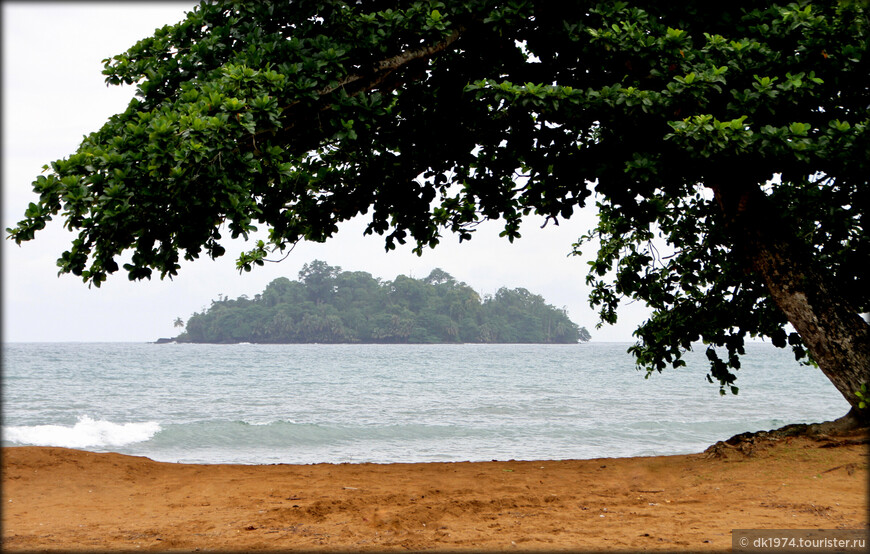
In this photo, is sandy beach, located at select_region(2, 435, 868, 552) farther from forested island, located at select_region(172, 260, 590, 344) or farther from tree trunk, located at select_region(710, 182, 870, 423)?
forested island, located at select_region(172, 260, 590, 344)

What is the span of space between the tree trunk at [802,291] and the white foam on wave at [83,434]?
15.7 metres

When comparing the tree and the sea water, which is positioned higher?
the tree

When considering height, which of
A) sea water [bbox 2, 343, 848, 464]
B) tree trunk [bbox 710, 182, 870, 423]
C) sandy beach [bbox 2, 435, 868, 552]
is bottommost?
sea water [bbox 2, 343, 848, 464]

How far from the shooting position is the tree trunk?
7.88 meters

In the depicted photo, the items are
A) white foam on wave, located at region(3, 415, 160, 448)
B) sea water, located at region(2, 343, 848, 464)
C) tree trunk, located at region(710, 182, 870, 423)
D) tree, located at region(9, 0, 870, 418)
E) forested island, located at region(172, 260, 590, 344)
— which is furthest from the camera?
forested island, located at region(172, 260, 590, 344)

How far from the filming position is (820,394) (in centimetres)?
3862

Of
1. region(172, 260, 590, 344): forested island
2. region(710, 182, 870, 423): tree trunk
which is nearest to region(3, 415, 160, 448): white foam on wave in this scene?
region(710, 182, 870, 423): tree trunk

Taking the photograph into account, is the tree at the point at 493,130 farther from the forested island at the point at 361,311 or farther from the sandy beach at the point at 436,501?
the forested island at the point at 361,311

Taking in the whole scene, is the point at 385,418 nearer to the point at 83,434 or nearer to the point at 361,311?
the point at 83,434

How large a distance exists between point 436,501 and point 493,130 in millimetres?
4633

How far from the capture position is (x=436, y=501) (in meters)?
6.68

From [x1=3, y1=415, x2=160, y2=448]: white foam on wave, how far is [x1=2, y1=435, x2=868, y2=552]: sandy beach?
1017 centimetres

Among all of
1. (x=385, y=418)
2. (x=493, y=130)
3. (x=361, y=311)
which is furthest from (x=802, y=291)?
(x=361, y=311)

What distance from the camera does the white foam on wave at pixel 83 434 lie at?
18469 millimetres
